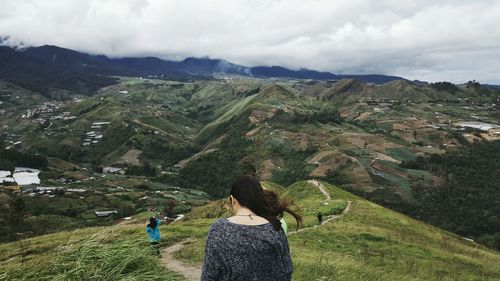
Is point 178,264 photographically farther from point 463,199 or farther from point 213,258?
point 463,199

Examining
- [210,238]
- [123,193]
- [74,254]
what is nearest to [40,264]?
[74,254]

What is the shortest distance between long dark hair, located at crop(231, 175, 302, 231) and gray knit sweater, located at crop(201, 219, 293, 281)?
0.58 feet

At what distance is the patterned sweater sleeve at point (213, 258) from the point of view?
6.11 meters

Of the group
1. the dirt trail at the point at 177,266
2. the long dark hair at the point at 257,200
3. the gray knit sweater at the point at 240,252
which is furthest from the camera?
the dirt trail at the point at 177,266

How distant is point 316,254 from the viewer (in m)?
21.4

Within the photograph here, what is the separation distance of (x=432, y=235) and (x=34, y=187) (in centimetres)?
18887

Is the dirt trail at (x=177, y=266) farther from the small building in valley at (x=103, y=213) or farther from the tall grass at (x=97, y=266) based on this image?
the small building in valley at (x=103, y=213)

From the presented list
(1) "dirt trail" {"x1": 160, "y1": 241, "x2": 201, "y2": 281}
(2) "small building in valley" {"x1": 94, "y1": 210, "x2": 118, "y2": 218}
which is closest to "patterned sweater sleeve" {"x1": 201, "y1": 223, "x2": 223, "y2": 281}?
(1) "dirt trail" {"x1": 160, "y1": 241, "x2": 201, "y2": 281}

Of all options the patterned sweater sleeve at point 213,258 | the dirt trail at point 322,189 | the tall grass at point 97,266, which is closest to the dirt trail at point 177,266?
the tall grass at point 97,266

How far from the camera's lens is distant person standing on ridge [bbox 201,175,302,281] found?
6.09m

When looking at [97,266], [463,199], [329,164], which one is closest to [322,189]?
[97,266]

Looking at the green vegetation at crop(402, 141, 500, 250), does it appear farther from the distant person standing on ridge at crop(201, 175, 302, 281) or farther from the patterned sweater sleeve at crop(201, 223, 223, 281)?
the patterned sweater sleeve at crop(201, 223, 223, 281)

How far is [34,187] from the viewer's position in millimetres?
193500

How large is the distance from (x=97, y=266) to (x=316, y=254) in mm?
13487
